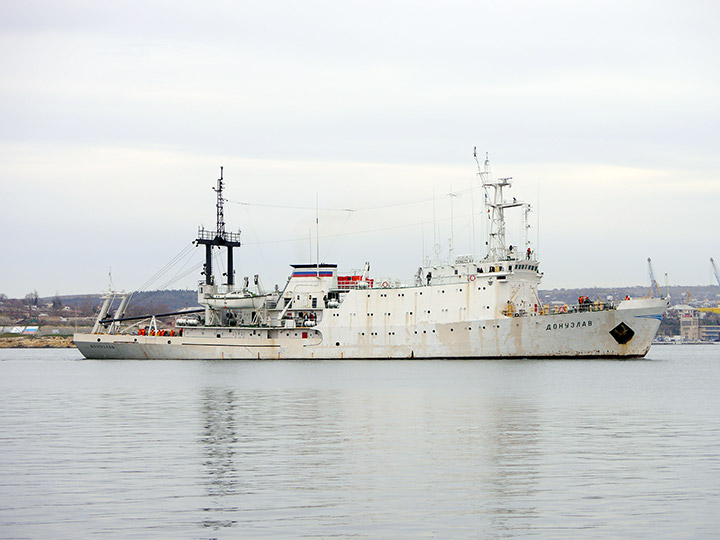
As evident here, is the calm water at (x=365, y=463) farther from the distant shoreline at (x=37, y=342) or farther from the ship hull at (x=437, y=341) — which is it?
the distant shoreline at (x=37, y=342)

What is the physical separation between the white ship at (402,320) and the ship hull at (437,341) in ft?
0.22

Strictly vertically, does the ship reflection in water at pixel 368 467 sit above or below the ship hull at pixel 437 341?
below

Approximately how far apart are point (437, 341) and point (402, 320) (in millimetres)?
2820

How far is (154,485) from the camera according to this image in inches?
666

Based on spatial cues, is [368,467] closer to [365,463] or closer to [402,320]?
[365,463]

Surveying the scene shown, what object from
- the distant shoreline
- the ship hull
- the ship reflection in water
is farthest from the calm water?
the distant shoreline

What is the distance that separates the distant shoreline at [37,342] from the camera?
15089 cm

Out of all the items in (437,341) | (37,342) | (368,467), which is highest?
(437,341)

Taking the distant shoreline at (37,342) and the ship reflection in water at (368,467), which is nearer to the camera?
the ship reflection in water at (368,467)

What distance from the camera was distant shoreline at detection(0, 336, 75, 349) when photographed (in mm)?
150887

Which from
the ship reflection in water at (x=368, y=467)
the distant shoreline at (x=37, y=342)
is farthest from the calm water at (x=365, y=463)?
the distant shoreline at (x=37, y=342)

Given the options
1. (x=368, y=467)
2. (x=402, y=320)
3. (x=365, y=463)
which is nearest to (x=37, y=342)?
(x=402, y=320)

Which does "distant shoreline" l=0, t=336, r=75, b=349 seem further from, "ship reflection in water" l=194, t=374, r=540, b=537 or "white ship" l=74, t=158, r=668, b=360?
"ship reflection in water" l=194, t=374, r=540, b=537

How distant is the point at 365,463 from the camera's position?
19.2 m
